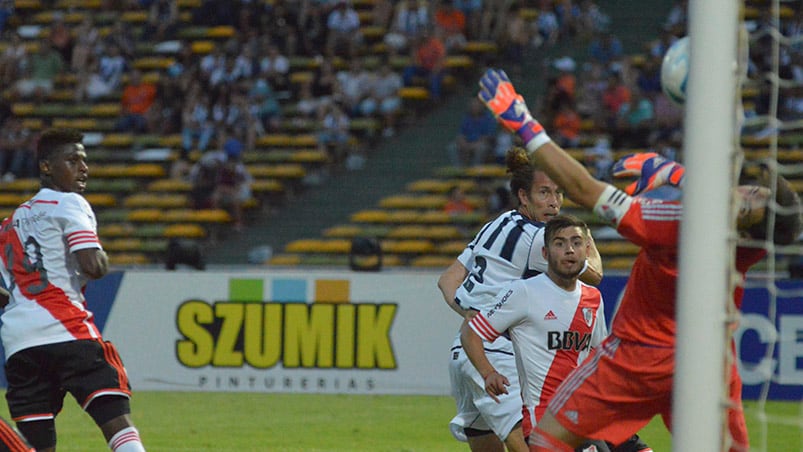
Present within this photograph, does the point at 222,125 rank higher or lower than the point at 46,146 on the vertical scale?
lower

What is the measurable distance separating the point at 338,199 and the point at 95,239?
14888 mm

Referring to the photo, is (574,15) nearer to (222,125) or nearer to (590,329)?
(222,125)

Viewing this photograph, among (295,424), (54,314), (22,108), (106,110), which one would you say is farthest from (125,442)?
(22,108)

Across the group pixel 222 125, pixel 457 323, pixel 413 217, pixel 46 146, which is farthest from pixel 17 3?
pixel 46 146

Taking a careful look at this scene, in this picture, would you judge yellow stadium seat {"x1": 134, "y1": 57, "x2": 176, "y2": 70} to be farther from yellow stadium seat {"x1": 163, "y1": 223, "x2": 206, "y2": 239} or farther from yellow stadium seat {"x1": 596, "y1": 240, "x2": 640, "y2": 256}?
yellow stadium seat {"x1": 596, "y1": 240, "x2": 640, "y2": 256}

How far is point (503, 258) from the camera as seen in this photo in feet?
24.0

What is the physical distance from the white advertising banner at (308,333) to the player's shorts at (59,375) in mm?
8207

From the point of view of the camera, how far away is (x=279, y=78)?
898 inches

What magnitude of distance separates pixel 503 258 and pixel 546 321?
59cm

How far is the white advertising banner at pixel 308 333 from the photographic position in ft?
49.5

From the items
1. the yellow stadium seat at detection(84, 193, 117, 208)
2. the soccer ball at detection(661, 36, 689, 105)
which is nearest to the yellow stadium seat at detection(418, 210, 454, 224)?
the yellow stadium seat at detection(84, 193, 117, 208)

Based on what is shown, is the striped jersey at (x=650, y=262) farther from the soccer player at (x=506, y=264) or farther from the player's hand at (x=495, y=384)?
the soccer player at (x=506, y=264)

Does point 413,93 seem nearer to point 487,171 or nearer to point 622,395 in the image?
point 487,171

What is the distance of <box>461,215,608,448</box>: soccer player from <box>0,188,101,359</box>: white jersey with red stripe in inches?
77.7
